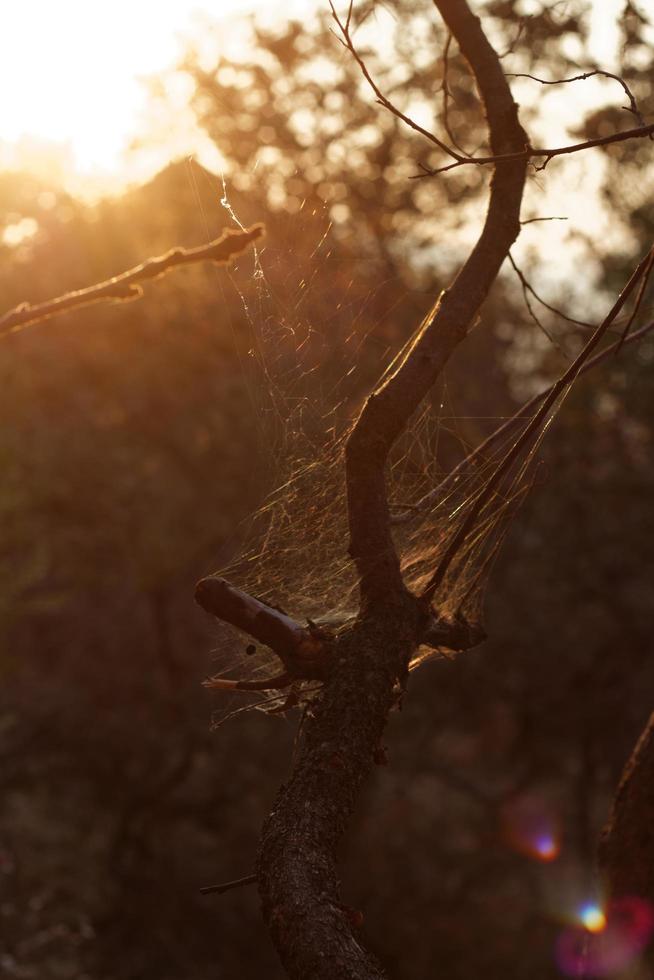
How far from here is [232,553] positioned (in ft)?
34.1

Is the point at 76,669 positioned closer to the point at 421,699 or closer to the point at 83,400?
the point at 83,400

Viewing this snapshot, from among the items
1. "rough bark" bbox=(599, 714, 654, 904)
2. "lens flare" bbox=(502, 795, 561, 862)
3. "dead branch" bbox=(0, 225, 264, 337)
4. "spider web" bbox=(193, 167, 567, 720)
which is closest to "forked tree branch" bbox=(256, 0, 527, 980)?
"spider web" bbox=(193, 167, 567, 720)

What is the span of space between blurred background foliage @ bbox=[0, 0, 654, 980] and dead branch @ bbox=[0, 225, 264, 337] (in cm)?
762

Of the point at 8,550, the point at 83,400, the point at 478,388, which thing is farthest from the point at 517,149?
the point at 83,400

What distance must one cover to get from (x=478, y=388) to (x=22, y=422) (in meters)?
7.04

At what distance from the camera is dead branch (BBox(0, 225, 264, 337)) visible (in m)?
2.45

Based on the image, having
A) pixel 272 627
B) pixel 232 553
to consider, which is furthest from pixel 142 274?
pixel 232 553

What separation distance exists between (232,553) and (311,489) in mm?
7582

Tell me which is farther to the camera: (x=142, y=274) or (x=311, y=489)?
(x=311, y=489)

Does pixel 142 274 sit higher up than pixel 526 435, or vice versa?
pixel 142 274

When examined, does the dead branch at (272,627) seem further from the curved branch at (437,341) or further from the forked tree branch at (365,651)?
the curved branch at (437,341)

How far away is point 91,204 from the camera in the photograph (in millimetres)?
18406

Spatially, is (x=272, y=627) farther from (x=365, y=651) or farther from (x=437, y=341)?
(x=437, y=341)

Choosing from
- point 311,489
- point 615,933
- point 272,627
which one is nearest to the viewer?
point 272,627
